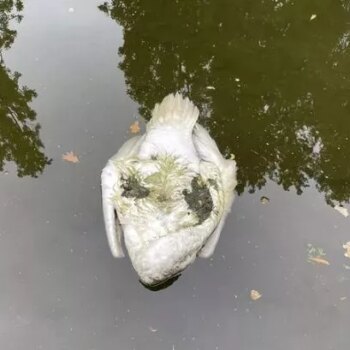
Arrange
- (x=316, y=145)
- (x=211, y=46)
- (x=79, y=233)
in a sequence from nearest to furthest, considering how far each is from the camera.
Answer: (x=79, y=233), (x=316, y=145), (x=211, y=46)

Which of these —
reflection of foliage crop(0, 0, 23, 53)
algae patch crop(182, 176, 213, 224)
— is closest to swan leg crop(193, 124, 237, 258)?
algae patch crop(182, 176, 213, 224)

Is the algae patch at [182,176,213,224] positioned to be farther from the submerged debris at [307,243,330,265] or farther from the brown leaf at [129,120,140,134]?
the brown leaf at [129,120,140,134]

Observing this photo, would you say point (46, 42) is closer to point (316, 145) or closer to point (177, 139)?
point (177, 139)

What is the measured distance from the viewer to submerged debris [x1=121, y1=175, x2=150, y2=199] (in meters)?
4.99

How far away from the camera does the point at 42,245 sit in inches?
208

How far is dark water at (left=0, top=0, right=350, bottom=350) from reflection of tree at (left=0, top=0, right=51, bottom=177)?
2cm

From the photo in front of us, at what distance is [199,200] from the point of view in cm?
500

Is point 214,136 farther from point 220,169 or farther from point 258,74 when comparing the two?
point 258,74

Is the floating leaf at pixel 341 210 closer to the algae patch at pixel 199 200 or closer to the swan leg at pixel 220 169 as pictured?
the swan leg at pixel 220 169

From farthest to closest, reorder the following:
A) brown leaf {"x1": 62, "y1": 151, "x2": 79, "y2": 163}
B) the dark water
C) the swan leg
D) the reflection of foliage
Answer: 1. the reflection of foliage
2. brown leaf {"x1": 62, "y1": 151, "x2": 79, "y2": 163}
3. the swan leg
4. the dark water

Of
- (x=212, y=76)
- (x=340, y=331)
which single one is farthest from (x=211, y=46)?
(x=340, y=331)

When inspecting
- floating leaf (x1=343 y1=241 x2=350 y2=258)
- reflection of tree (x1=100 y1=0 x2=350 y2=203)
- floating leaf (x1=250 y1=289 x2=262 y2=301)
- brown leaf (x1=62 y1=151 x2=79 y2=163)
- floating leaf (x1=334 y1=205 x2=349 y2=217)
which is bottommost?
floating leaf (x1=250 y1=289 x2=262 y2=301)

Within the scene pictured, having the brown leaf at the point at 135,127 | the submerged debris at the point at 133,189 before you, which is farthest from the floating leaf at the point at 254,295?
the brown leaf at the point at 135,127

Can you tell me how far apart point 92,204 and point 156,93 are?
1.75 m
